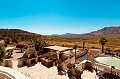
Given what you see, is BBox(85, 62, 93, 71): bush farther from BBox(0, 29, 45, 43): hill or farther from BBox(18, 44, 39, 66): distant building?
BBox(0, 29, 45, 43): hill

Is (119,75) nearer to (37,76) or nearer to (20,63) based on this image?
(37,76)

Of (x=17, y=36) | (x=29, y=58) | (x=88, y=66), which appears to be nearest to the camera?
(x=88, y=66)

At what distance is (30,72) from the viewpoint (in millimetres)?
21578

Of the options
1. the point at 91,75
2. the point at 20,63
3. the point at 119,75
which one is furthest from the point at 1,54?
the point at 119,75

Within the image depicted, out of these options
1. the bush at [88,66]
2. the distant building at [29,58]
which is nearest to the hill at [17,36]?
the distant building at [29,58]

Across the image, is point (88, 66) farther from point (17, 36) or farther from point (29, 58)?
point (17, 36)

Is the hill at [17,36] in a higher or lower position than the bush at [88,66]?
higher

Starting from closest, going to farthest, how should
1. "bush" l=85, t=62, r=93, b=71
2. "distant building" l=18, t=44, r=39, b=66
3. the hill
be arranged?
"bush" l=85, t=62, r=93, b=71 → "distant building" l=18, t=44, r=39, b=66 → the hill

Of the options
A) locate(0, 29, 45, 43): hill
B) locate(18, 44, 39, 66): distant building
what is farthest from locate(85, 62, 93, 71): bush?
locate(0, 29, 45, 43): hill

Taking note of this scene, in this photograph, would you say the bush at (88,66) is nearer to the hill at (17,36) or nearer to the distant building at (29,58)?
the distant building at (29,58)

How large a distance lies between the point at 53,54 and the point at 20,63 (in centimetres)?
808

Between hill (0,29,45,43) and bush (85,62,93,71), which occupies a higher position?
hill (0,29,45,43)

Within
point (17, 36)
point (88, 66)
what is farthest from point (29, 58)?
point (17, 36)

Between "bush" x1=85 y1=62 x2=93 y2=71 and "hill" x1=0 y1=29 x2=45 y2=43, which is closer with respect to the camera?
"bush" x1=85 y1=62 x2=93 y2=71
